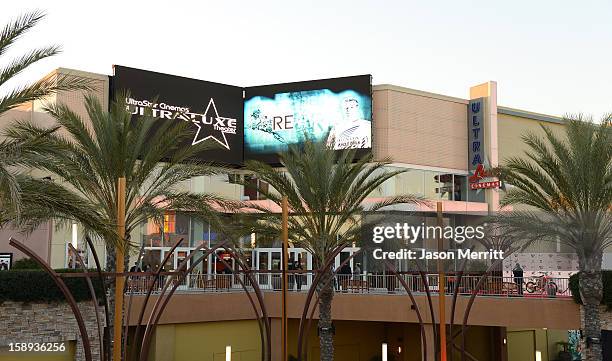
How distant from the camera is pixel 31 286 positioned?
75.3ft

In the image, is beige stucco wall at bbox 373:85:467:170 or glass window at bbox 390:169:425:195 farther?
beige stucco wall at bbox 373:85:467:170

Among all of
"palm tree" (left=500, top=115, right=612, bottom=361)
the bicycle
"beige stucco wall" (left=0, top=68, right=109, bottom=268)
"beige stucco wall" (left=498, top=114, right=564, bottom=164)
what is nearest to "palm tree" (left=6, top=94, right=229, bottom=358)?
"palm tree" (left=500, top=115, right=612, bottom=361)

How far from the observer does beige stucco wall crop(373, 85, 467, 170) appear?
3988cm

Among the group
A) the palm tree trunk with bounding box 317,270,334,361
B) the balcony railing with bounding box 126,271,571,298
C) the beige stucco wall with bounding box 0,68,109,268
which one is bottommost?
the palm tree trunk with bounding box 317,270,334,361

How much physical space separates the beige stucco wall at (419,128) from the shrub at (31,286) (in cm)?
2049

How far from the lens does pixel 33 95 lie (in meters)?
13.7

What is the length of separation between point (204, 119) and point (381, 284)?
16.1m

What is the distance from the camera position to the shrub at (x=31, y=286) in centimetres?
2259

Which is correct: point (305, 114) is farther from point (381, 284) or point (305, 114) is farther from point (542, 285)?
point (542, 285)

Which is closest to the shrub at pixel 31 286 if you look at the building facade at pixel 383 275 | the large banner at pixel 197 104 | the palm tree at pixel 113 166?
the palm tree at pixel 113 166

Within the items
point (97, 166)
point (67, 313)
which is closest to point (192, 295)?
point (67, 313)

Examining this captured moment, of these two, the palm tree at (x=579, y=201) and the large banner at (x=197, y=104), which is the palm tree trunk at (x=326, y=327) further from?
the large banner at (x=197, y=104)

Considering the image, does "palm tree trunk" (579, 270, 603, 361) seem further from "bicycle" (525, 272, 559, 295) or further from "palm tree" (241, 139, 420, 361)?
"palm tree" (241, 139, 420, 361)

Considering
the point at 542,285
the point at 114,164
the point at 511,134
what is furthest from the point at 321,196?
the point at 511,134
